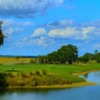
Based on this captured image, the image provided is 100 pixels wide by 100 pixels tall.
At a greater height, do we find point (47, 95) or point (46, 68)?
point (46, 68)

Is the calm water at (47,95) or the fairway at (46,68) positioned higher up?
the fairway at (46,68)

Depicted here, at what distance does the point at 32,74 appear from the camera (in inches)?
3127

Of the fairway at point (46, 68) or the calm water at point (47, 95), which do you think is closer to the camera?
the calm water at point (47, 95)

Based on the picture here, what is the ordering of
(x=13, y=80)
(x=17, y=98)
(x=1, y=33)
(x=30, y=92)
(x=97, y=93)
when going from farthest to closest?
(x=1, y=33), (x=13, y=80), (x=30, y=92), (x=97, y=93), (x=17, y=98)

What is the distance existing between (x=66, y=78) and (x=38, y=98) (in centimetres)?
2227

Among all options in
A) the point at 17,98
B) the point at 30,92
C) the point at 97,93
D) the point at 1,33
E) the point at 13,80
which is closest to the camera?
the point at 17,98

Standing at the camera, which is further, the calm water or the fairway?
the fairway

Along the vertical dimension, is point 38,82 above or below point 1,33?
below

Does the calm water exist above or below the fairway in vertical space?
below

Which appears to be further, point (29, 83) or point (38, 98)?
point (29, 83)

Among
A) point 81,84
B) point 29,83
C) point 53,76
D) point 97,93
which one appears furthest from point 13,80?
point 97,93

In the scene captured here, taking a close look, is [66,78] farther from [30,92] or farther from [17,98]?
[17,98]

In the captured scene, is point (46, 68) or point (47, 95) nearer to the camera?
point (47, 95)

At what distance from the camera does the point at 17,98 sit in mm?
60812
